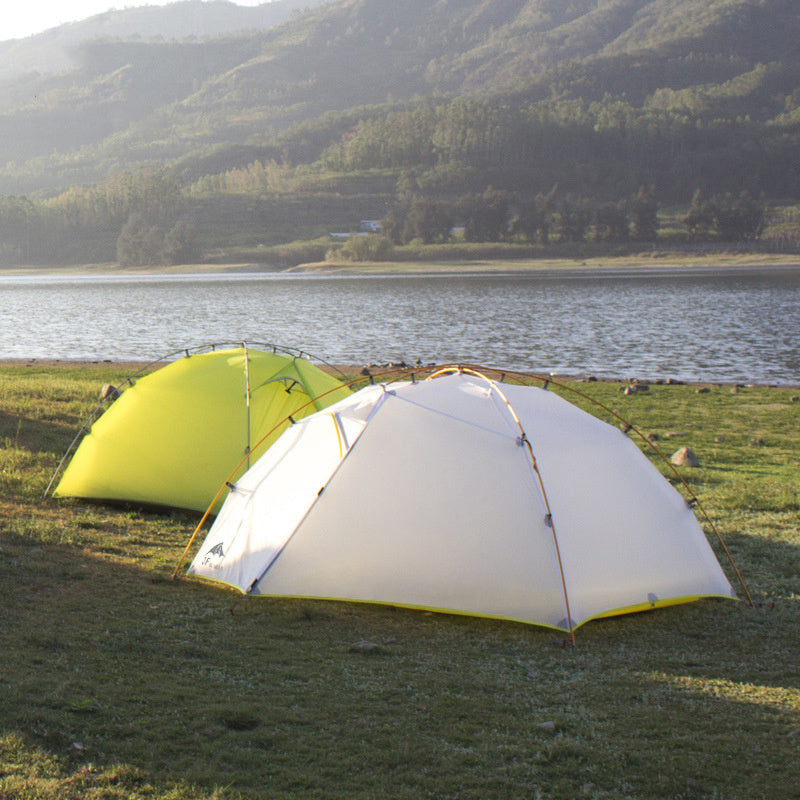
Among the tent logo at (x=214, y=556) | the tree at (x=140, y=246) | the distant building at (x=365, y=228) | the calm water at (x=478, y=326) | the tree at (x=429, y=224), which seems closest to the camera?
the tent logo at (x=214, y=556)

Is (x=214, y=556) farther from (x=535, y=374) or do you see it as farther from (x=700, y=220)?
(x=700, y=220)

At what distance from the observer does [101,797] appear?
4.45 m

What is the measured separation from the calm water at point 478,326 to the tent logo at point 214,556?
14957mm

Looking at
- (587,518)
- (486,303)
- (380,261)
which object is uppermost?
(587,518)

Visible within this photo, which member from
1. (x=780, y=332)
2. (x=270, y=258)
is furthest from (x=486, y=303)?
(x=270, y=258)

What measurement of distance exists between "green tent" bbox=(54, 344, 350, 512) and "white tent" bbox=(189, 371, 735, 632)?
2357mm

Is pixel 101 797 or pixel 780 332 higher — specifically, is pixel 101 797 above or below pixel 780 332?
above

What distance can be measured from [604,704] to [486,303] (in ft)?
208

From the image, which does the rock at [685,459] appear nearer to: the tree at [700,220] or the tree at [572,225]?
the tree at [572,225]

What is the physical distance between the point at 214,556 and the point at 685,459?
797 centimetres

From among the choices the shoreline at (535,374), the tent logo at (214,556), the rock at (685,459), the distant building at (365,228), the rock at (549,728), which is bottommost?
the distant building at (365,228)

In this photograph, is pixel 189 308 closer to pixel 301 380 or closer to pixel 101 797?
pixel 301 380

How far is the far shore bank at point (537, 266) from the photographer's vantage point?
431ft

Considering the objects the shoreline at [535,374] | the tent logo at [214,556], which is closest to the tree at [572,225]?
the shoreline at [535,374]
